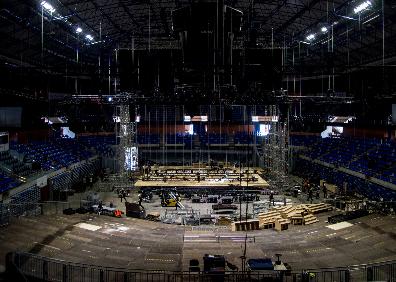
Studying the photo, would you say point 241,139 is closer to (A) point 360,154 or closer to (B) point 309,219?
(A) point 360,154

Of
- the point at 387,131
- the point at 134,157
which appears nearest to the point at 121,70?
the point at 134,157

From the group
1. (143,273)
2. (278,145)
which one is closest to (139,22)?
(278,145)

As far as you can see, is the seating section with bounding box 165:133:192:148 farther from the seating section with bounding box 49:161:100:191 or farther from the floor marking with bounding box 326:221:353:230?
the floor marking with bounding box 326:221:353:230

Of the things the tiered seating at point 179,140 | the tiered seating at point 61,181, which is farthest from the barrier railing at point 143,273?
the tiered seating at point 179,140

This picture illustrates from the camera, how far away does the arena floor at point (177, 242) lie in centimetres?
1391

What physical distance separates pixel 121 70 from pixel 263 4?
542 inches

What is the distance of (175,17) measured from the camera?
1538cm

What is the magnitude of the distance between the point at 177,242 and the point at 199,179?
1383cm

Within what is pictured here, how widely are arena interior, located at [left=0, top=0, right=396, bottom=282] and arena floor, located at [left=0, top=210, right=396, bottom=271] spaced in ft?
0.30

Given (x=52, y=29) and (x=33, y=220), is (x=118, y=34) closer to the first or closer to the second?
(x=52, y=29)

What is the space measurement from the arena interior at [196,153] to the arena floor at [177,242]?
0.30 ft

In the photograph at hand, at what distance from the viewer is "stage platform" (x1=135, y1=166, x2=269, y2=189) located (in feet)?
94.7

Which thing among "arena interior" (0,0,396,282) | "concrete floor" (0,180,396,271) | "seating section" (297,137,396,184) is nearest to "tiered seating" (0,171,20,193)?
"arena interior" (0,0,396,282)

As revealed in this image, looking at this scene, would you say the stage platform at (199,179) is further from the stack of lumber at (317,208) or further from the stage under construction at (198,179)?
the stack of lumber at (317,208)
